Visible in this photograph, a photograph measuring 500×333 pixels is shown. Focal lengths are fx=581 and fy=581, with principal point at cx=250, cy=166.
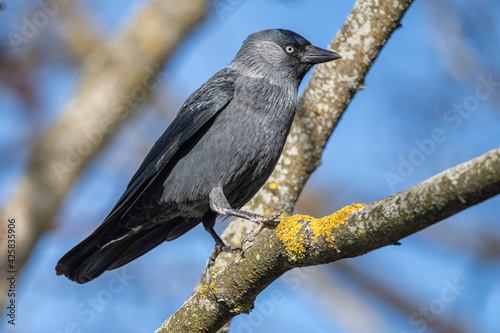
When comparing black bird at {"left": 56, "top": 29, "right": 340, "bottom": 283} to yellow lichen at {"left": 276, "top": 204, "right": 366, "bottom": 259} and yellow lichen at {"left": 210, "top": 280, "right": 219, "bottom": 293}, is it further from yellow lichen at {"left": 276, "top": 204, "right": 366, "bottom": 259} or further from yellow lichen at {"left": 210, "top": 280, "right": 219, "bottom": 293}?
yellow lichen at {"left": 276, "top": 204, "right": 366, "bottom": 259}

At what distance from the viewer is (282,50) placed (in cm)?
504

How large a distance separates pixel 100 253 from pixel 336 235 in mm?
2616

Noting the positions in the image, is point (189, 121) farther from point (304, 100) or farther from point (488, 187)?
point (488, 187)

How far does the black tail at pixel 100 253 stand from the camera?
4.54m

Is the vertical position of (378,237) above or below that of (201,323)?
below

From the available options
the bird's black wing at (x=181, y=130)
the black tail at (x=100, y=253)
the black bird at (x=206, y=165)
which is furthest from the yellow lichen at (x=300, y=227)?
the black tail at (x=100, y=253)

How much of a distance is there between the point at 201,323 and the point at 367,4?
2899 millimetres

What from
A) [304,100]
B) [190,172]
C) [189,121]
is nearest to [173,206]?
[190,172]

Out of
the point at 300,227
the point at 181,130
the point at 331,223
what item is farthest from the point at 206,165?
the point at 331,223

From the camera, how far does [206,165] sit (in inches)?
170

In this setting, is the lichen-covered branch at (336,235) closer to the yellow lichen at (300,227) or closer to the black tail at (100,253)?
the yellow lichen at (300,227)

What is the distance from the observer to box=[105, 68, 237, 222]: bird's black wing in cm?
438

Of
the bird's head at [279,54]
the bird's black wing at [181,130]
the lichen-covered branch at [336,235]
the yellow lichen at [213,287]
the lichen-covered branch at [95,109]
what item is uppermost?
the lichen-covered branch at [95,109]

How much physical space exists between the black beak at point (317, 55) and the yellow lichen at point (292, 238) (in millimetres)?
2179
